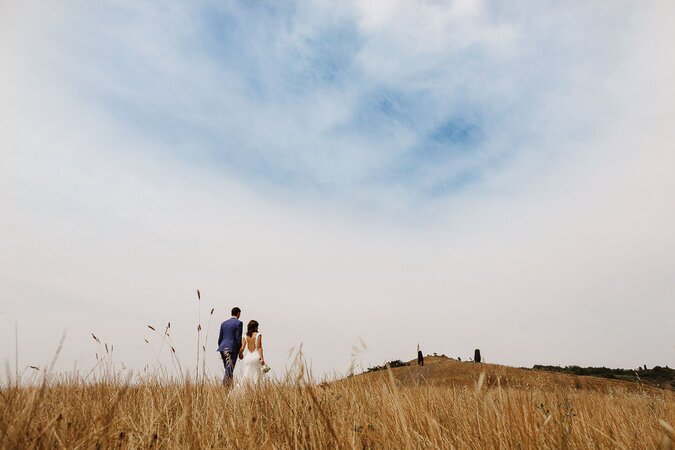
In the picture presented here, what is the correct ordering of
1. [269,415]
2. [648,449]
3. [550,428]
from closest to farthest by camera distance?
[648,449] < [550,428] < [269,415]

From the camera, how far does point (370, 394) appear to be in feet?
13.2

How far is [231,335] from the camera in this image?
328 inches

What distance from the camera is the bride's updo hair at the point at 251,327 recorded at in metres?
7.96

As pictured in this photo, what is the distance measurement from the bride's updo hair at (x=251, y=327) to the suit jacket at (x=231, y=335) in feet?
1.18

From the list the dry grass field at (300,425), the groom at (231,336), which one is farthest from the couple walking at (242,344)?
the dry grass field at (300,425)

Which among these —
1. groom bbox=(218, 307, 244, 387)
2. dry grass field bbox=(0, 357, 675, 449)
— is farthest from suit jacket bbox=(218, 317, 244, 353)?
dry grass field bbox=(0, 357, 675, 449)

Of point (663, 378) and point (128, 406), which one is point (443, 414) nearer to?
point (128, 406)

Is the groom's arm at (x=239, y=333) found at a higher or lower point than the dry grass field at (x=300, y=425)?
higher

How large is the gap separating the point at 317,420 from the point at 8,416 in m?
1.55

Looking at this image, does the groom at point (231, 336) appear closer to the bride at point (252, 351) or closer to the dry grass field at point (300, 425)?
the bride at point (252, 351)

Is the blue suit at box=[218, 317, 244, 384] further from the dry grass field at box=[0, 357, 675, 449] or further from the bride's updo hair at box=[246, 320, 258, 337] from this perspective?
the dry grass field at box=[0, 357, 675, 449]

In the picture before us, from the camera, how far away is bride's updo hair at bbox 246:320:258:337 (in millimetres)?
7964

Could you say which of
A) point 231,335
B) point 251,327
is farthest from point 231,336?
point 251,327

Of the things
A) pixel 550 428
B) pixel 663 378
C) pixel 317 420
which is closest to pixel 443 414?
pixel 550 428
